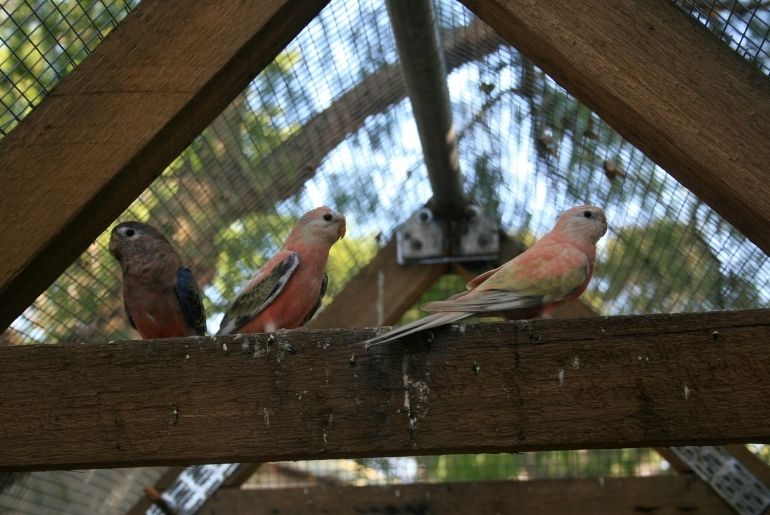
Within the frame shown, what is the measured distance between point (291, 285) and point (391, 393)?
1.17 meters

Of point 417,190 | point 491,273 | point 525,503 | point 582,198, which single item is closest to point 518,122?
point 582,198

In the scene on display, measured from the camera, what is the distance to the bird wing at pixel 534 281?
9.52 ft

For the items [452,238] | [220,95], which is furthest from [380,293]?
[220,95]

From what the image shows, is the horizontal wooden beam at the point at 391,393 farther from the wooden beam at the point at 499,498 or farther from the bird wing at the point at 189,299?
the wooden beam at the point at 499,498

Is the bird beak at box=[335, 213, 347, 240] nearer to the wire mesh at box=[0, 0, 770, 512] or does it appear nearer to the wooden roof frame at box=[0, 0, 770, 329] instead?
the wire mesh at box=[0, 0, 770, 512]

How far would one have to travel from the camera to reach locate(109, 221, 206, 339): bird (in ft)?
12.0

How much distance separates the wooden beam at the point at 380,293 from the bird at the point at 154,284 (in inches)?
63.1

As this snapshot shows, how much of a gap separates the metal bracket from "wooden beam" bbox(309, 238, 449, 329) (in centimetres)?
11

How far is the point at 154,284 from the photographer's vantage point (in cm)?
373

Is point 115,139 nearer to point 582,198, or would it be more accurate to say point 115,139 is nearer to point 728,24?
point 728,24

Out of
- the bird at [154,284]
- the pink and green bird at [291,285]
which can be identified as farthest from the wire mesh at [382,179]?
the pink and green bird at [291,285]

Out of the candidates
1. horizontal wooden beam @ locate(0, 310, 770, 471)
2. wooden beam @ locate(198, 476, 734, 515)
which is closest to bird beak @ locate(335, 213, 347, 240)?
horizontal wooden beam @ locate(0, 310, 770, 471)

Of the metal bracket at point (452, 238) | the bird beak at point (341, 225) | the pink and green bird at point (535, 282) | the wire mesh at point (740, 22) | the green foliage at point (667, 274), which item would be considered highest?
the metal bracket at point (452, 238)

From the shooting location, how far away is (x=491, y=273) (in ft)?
10.3
